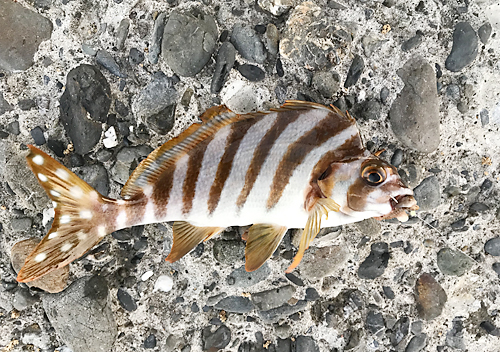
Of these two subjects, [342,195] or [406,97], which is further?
[406,97]

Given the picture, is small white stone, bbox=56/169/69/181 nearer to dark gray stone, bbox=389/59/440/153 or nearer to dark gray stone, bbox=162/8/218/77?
dark gray stone, bbox=162/8/218/77

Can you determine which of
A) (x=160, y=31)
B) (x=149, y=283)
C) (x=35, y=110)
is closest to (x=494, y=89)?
(x=160, y=31)

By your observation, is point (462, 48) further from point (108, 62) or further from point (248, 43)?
point (108, 62)

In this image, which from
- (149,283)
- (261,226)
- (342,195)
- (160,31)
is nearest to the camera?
(342,195)

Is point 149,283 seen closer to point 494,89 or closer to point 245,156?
point 245,156

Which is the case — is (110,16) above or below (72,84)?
above

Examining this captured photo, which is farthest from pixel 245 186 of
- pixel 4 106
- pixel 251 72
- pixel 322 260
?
pixel 4 106

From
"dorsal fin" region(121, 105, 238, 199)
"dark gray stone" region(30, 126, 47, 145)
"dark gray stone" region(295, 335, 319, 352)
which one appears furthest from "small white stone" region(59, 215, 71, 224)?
"dark gray stone" region(295, 335, 319, 352)
